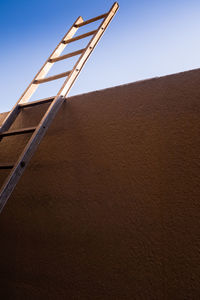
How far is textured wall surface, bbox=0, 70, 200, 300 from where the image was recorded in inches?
41.1

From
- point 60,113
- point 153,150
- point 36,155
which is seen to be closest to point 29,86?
point 60,113

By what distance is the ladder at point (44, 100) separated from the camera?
3.69ft

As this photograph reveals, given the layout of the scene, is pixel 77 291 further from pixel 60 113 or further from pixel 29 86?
pixel 29 86

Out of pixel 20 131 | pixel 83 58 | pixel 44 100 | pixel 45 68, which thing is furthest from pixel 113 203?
pixel 45 68

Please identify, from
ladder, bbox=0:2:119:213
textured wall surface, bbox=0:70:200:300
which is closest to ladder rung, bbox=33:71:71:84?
ladder, bbox=0:2:119:213

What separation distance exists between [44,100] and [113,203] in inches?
33.5

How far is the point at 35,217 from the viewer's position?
1.43 m

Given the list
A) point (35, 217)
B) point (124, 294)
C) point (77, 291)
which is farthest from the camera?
point (35, 217)

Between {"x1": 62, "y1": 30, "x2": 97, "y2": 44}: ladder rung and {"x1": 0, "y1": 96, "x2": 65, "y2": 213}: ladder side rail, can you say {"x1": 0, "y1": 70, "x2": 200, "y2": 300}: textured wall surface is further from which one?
{"x1": 62, "y1": 30, "x2": 97, "y2": 44}: ladder rung

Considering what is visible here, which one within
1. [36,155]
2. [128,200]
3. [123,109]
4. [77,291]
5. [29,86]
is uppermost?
[29,86]

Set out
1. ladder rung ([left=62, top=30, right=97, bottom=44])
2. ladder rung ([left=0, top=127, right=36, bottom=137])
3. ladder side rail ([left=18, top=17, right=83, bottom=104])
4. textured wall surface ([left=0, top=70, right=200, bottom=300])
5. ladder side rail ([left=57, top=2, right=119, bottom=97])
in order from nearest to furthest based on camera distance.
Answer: textured wall surface ([left=0, top=70, right=200, bottom=300]) → ladder rung ([left=0, top=127, right=36, bottom=137]) → ladder side rail ([left=57, top=2, right=119, bottom=97]) → ladder side rail ([left=18, top=17, right=83, bottom=104]) → ladder rung ([left=62, top=30, right=97, bottom=44])

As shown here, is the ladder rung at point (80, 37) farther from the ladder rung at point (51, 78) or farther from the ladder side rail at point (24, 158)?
the ladder side rail at point (24, 158)

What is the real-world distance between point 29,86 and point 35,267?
1.28 m

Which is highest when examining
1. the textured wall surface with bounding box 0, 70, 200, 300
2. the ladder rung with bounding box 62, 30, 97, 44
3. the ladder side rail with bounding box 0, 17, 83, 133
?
the ladder rung with bounding box 62, 30, 97, 44
